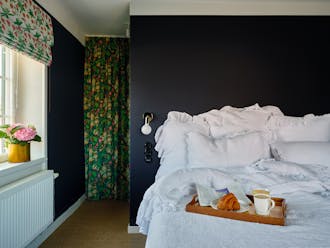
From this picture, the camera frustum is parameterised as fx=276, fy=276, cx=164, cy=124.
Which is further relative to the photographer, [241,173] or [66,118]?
[66,118]

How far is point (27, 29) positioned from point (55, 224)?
1904 millimetres

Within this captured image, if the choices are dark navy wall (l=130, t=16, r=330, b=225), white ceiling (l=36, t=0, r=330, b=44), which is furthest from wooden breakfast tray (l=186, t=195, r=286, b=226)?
white ceiling (l=36, t=0, r=330, b=44)

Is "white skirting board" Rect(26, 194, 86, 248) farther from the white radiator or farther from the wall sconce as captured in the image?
the wall sconce

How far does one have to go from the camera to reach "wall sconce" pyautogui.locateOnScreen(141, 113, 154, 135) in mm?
2738

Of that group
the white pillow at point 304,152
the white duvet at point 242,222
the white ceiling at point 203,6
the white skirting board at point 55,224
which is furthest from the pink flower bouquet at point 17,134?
the white pillow at point 304,152

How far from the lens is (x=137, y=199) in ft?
9.36

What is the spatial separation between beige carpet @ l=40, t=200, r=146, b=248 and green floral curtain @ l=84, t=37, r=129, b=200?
1.36 ft

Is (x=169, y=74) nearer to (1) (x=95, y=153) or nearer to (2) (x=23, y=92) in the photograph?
(2) (x=23, y=92)

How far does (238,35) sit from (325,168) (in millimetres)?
1566

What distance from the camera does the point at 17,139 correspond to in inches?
85.9

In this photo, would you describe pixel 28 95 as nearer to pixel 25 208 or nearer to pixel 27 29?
pixel 27 29

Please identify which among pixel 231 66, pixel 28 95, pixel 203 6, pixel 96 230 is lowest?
pixel 96 230

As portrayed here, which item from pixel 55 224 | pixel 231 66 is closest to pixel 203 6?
pixel 231 66

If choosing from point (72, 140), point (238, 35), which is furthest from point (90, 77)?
point (238, 35)
